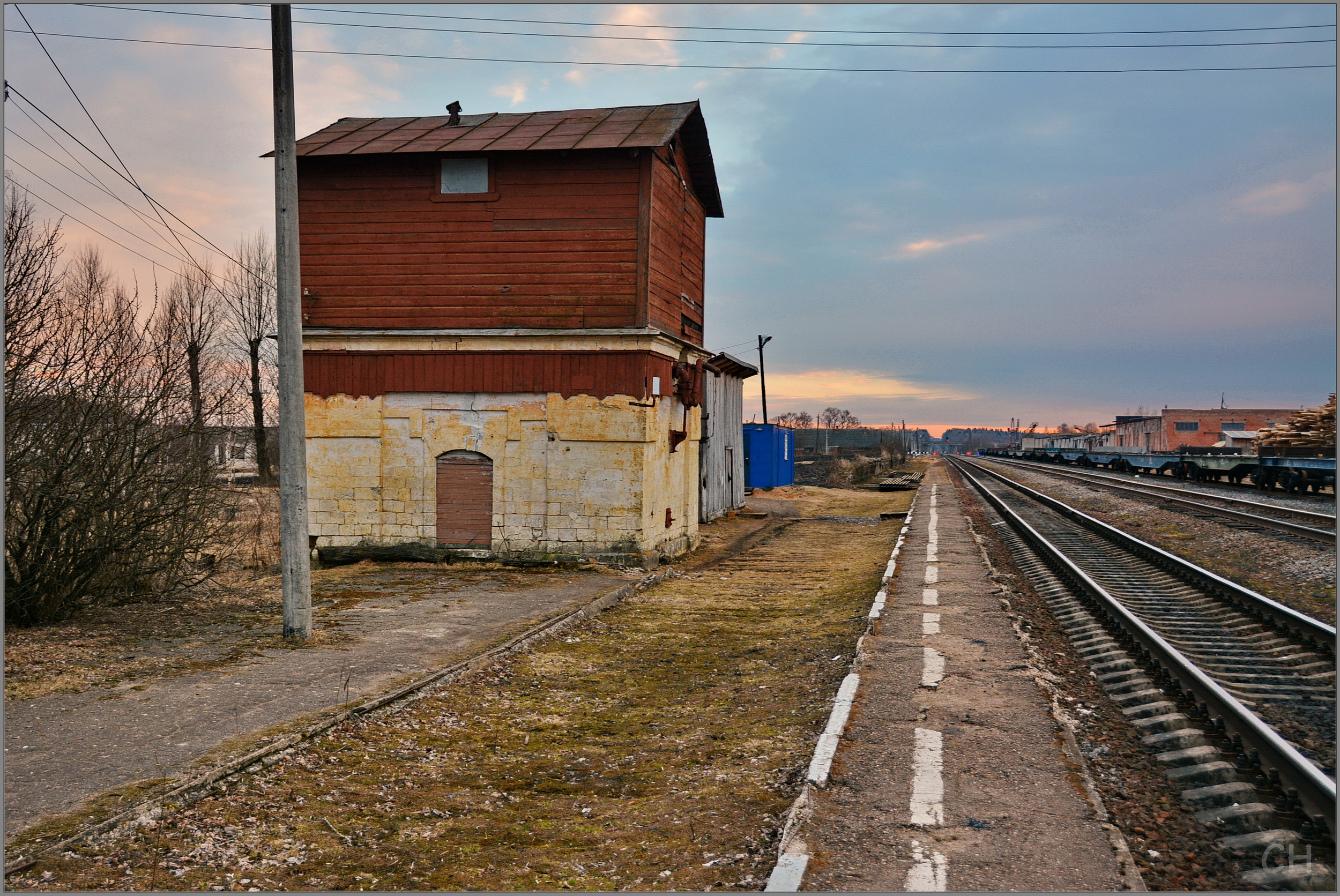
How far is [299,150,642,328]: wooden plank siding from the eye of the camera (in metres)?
15.2

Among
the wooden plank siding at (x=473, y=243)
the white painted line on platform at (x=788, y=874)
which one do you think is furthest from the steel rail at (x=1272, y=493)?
the white painted line on platform at (x=788, y=874)

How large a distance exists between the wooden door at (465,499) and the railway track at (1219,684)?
31.6 feet

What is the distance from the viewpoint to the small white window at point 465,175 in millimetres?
15633

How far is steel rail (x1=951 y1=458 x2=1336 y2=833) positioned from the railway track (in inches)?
0.4

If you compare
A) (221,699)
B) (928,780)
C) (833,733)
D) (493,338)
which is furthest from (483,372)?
(928,780)

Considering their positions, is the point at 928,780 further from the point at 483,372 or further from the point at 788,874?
the point at 483,372

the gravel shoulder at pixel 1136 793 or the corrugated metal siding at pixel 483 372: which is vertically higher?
the corrugated metal siding at pixel 483 372

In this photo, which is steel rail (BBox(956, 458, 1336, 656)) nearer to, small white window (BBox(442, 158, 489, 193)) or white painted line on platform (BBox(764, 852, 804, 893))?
white painted line on platform (BBox(764, 852, 804, 893))

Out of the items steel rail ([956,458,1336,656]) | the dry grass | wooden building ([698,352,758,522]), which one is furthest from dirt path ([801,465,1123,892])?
wooden building ([698,352,758,522])

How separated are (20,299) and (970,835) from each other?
33.0 ft

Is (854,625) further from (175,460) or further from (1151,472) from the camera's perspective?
(1151,472)

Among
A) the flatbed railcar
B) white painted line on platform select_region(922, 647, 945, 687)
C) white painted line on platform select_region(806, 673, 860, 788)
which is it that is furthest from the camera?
the flatbed railcar

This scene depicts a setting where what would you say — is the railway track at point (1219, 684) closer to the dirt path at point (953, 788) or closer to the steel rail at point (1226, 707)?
the steel rail at point (1226, 707)

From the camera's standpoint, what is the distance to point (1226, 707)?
18.5ft
